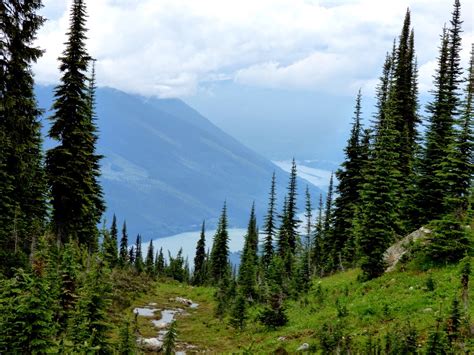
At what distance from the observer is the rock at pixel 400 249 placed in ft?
82.5

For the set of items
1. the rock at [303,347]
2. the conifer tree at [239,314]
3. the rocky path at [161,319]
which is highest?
the rock at [303,347]

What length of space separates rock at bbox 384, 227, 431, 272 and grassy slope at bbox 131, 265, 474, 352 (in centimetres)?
164

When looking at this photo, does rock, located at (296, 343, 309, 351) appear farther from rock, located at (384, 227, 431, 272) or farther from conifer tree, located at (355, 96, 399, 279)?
rock, located at (384, 227, 431, 272)

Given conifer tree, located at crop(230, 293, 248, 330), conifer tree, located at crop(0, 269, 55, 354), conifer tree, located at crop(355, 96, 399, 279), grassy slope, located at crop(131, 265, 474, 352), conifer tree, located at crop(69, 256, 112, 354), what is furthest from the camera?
conifer tree, located at crop(230, 293, 248, 330)

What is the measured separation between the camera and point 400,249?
1045 inches

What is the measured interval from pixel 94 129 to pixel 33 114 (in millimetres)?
16062

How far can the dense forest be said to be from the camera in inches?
483

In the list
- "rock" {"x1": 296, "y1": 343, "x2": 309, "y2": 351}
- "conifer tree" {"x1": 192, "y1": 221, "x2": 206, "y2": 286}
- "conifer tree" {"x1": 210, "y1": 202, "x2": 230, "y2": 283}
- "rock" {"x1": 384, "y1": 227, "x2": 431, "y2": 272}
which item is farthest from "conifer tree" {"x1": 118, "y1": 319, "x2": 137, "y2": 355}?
"conifer tree" {"x1": 192, "y1": 221, "x2": 206, "y2": 286}

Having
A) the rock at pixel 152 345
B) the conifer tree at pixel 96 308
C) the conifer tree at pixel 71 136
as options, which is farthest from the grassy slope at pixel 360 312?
the conifer tree at pixel 71 136

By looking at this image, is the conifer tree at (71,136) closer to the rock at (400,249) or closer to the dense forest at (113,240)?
the dense forest at (113,240)

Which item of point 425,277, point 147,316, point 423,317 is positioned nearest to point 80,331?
point 423,317

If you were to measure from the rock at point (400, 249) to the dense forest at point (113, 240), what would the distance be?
1.54 ft

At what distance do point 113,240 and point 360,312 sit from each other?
62.4ft

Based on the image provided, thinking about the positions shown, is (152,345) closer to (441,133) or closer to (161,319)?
(161,319)
